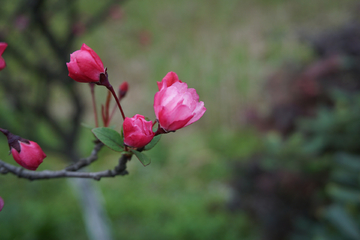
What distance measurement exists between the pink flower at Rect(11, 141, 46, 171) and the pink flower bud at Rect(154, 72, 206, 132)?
0.22 m

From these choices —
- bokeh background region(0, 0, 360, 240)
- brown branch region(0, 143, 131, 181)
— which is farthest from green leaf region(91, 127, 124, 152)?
bokeh background region(0, 0, 360, 240)

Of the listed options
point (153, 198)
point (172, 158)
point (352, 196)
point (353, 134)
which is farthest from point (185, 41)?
point (352, 196)

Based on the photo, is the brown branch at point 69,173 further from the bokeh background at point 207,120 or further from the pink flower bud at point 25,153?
the bokeh background at point 207,120

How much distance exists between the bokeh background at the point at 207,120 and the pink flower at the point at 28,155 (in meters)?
1.19

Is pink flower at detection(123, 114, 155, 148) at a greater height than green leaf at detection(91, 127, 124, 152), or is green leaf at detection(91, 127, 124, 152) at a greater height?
pink flower at detection(123, 114, 155, 148)

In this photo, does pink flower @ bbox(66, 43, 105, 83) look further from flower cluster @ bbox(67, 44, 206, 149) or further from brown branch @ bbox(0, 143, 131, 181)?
brown branch @ bbox(0, 143, 131, 181)

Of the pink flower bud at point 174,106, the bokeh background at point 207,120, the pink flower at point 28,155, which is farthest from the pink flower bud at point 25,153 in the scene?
the bokeh background at point 207,120

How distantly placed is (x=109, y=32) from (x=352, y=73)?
4.99 m

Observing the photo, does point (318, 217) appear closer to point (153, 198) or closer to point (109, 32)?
point (153, 198)

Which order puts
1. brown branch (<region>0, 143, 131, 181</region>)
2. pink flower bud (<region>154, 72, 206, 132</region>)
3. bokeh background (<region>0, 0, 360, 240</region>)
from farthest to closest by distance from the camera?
bokeh background (<region>0, 0, 360, 240</region>)
brown branch (<region>0, 143, 131, 181</region>)
pink flower bud (<region>154, 72, 206, 132</region>)

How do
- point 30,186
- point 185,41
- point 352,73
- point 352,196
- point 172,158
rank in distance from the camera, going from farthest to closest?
1. point 185,41
2. point 172,158
3. point 30,186
4. point 352,73
5. point 352,196

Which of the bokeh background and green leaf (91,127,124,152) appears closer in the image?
green leaf (91,127,124,152)

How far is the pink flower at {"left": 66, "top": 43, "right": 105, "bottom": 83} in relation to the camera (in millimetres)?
438

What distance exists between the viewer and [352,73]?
221cm
